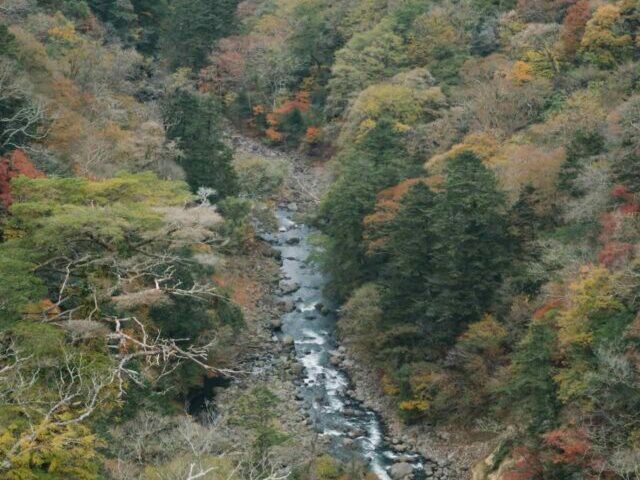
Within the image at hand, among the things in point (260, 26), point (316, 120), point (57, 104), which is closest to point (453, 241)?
point (57, 104)

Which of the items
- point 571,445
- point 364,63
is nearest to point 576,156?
point 571,445

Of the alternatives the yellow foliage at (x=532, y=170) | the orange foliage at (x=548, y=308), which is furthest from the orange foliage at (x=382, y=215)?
the orange foliage at (x=548, y=308)

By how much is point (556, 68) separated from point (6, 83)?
Result: 29456 mm

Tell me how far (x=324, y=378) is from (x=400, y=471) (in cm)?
772

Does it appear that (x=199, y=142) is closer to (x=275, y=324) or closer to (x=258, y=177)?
(x=258, y=177)

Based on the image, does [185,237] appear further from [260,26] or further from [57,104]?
[260,26]

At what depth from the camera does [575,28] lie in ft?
152

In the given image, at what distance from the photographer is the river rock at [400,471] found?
2862 cm

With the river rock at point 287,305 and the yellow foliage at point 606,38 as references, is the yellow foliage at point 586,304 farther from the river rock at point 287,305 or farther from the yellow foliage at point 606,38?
the yellow foliage at point 606,38

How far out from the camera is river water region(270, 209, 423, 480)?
99.1 ft

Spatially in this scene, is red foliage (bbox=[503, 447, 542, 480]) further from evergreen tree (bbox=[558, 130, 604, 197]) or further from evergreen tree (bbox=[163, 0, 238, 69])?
evergreen tree (bbox=[163, 0, 238, 69])

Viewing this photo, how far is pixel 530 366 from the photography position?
25.8 meters

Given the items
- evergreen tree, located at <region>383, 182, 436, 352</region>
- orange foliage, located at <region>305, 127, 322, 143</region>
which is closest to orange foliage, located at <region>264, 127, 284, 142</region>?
orange foliage, located at <region>305, 127, 322, 143</region>

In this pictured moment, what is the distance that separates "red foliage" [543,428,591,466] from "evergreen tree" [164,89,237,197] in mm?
25830
